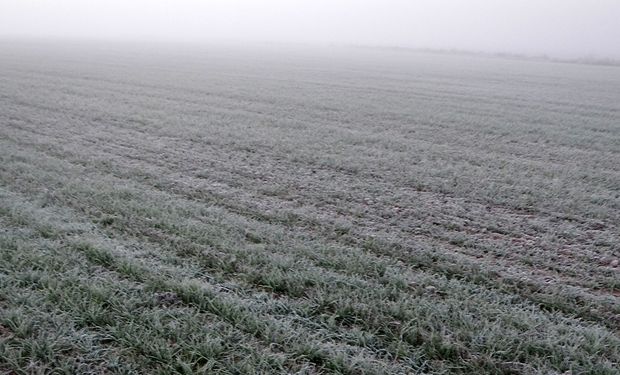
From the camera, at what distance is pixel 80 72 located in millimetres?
22281

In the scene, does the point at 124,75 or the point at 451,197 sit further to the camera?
the point at 124,75

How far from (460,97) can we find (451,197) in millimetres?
12442

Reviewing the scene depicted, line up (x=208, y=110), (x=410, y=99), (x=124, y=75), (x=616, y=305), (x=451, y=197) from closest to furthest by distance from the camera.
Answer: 1. (x=616, y=305)
2. (x=451, y=197)
3. (x=208, y=110)
4. (x=410, y=99)
5. (x=124, y=75)

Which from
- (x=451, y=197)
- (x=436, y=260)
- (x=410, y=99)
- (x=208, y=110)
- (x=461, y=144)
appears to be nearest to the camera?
(x=436, y=260)

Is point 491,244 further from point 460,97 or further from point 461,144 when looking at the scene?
point 460,97

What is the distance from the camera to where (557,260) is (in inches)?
190

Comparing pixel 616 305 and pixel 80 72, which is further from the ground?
pixel 80 72

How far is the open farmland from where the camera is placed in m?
3.33

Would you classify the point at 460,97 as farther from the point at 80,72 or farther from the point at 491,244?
the point at 80,72

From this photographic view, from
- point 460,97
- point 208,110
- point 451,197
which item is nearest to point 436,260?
point 451,197

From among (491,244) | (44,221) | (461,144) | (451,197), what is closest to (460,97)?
(461,144)

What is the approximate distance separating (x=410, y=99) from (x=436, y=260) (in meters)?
13.0

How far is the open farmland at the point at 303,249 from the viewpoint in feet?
10.9

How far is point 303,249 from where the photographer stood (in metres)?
4.77
